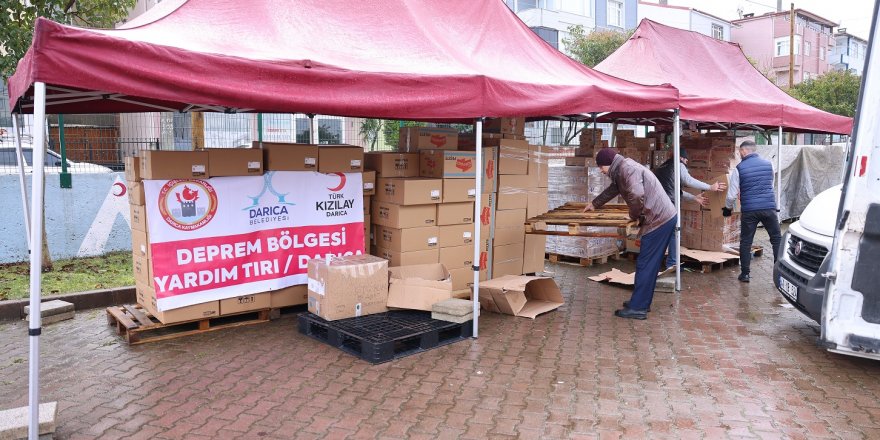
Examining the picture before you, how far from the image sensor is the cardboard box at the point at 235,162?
5828mm

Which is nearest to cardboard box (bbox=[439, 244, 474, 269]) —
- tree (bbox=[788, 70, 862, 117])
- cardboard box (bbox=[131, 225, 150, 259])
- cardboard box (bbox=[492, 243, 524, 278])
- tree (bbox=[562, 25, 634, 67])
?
cardboard box (bbox=[492, 243, 524, 278])

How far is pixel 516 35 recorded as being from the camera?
24.3 ft

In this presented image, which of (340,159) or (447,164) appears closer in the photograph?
(340,159)

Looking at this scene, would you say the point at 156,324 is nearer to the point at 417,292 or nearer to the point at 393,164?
the point at 417,292

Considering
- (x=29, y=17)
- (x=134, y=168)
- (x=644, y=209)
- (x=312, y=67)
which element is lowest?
(x=644, y=209)

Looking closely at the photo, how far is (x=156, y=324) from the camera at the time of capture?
18.7 ft

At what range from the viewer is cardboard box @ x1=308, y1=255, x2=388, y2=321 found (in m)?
5.75

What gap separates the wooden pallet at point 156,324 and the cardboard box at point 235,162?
4.45ft

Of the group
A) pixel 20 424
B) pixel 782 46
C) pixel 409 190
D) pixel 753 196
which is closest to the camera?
pixel 20 424

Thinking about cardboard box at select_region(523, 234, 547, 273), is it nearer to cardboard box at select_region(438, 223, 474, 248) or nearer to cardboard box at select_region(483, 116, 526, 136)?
cardboard box at select_region(438, 223, 474, 248)

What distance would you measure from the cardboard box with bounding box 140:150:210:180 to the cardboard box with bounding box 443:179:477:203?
244 centimetres

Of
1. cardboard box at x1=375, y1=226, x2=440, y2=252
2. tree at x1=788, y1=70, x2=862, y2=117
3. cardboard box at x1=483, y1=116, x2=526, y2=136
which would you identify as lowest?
cardboard box at x1=375, y1=226, x2=440, y2=252

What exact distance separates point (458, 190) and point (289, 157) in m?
Answer: 1.85

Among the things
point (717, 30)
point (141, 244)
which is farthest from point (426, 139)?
point (717, 30)
